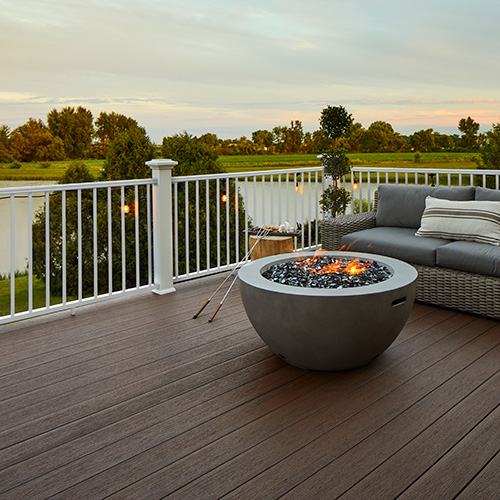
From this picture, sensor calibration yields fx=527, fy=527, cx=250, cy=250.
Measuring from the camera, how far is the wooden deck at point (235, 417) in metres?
1.91

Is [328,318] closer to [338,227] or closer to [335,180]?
[338,227]

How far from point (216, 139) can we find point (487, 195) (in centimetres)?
599

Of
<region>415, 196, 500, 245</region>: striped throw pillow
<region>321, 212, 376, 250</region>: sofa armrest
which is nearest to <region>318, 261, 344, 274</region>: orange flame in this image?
<region>415, 196, 500, 245</region>: striped throw pillow

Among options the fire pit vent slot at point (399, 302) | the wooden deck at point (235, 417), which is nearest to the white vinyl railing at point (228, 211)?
the wooden deck at point (235, 417)

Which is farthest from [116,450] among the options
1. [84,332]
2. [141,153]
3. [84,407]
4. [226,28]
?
[226,28]

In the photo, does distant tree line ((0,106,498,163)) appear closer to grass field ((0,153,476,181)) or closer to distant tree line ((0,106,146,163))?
distant tree line ((0,106,146,163))

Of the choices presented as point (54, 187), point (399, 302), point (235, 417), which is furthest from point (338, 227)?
point (235, 417)

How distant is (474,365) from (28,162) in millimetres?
9388

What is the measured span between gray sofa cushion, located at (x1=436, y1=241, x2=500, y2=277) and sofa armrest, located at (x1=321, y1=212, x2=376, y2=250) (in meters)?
0.95

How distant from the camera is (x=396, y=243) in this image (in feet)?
13.9

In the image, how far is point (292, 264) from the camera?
126 inches

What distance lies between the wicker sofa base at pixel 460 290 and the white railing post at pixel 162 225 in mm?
2037

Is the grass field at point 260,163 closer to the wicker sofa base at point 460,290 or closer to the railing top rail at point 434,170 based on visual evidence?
the railing top rail at point 434,170

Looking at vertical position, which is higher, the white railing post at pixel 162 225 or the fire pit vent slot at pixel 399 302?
the white railing post at pixel 162 225
